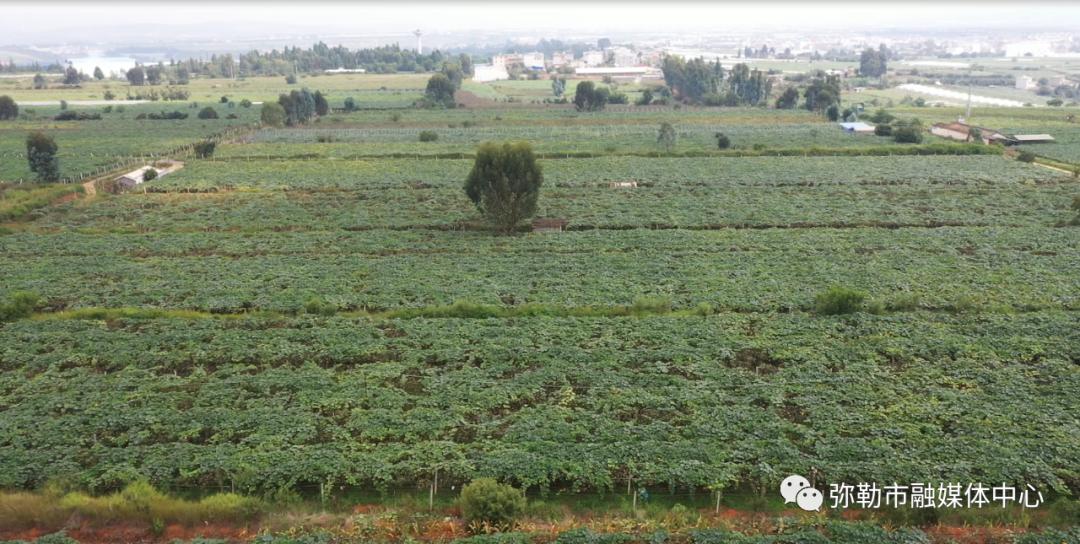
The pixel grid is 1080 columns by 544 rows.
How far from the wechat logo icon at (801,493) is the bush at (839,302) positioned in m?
10.9

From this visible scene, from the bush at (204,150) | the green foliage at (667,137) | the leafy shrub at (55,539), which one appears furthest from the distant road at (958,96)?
the leafy shrub at (55,539)

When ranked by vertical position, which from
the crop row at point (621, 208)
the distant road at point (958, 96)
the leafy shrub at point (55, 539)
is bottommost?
the leafy shrub at point (55, 539)

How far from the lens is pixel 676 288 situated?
28500mm

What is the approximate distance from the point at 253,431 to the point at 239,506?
302 cm

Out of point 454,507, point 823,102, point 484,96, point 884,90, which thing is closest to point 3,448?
point 454,507

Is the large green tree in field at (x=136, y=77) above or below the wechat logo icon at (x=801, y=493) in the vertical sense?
above

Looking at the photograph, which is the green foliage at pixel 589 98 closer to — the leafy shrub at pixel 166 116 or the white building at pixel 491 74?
the leafy shrub at pixel 166 116

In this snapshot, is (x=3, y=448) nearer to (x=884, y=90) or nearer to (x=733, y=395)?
(x=733, y=395)

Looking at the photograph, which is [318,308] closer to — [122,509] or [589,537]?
[122,509]

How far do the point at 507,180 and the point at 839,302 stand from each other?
55.6ft

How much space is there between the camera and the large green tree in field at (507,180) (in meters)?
35.2

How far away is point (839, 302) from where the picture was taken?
2572 centimetres

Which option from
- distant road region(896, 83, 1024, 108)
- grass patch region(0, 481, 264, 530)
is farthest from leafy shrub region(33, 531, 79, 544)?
distant road region(896, 83, 1024, 108)

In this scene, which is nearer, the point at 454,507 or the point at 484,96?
the point at 454,507
